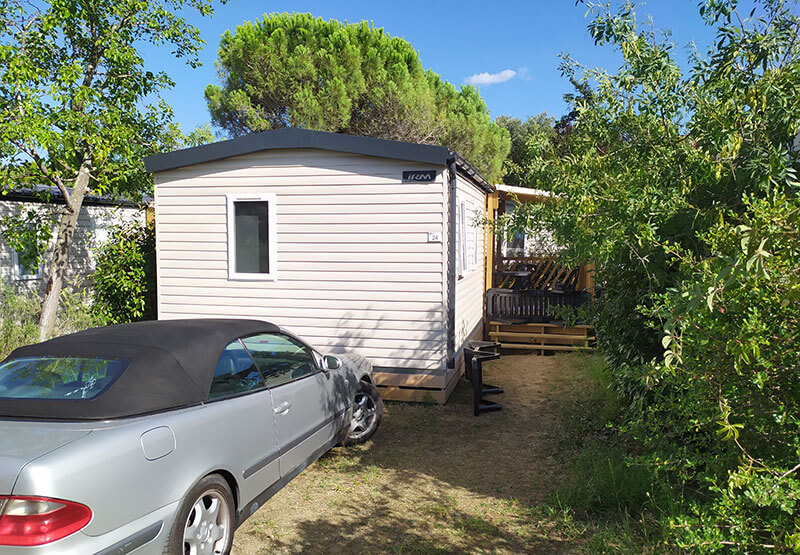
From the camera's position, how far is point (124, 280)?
9.92 metres

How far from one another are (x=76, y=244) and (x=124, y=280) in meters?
4.78

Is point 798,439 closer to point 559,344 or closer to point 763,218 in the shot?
point 763,218

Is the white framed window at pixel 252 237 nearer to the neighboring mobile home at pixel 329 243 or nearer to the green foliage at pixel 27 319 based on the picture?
the neighboring mobile home at pixel 329 243

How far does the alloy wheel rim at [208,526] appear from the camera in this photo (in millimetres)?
3258

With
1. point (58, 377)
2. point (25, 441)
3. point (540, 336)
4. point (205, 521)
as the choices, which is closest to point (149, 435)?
point (25, 441)

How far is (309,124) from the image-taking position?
2061cm

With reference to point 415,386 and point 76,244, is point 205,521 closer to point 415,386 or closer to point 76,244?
point 415,386

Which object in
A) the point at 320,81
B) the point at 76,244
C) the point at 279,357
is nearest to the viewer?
the point at 279,357

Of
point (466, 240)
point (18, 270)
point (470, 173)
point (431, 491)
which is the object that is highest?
point (470, 173)

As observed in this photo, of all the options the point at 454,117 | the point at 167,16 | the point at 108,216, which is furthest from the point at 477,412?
the point at 454,117

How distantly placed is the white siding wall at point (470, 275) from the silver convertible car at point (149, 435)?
4074 mm

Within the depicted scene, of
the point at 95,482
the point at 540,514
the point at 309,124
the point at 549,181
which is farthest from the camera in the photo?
the point at 309,124

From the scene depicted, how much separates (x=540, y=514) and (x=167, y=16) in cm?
1094

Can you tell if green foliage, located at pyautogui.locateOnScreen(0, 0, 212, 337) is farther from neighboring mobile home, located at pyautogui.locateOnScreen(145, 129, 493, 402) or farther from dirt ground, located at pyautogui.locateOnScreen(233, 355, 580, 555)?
dirt ground, located at pyautogui.locateOnScreen(233, 355, 580, 555)
